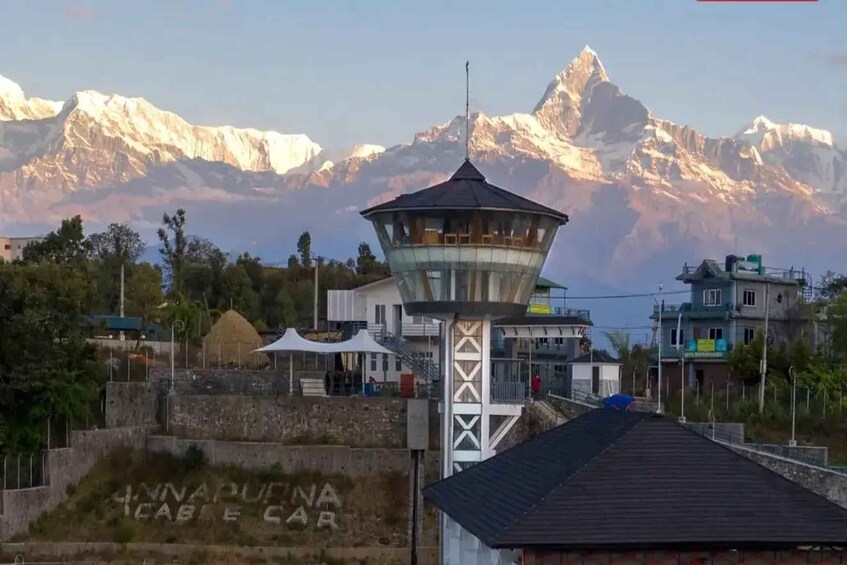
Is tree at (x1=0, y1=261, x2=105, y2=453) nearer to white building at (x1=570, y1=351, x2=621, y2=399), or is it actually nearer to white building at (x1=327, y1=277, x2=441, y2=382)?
white building at (x1=327, y1=277, x2=441, y2=382)

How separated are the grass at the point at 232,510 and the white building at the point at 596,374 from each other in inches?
475

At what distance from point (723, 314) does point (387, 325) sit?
18563 mm

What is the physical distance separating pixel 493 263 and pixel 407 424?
1212 cm

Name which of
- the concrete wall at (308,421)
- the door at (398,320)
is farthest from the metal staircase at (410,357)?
the concrete wall at (308,421)

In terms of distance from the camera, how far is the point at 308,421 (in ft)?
163

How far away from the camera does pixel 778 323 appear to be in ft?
235

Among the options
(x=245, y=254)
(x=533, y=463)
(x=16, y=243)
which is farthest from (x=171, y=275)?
(x=533, y=463)

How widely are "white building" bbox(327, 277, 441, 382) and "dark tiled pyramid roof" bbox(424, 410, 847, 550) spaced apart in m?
32.0

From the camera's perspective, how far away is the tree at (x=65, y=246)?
7256 centimetres

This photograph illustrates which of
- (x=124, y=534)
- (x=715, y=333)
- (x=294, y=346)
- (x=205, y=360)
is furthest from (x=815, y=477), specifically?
(x=715, y=333)

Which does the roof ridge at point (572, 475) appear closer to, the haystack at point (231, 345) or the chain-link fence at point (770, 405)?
the chain-link fence at point (770, 405)

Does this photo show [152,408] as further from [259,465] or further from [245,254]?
[245,254]

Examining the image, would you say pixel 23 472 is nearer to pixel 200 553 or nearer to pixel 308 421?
pixel 200 553

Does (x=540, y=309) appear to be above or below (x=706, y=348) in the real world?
above
